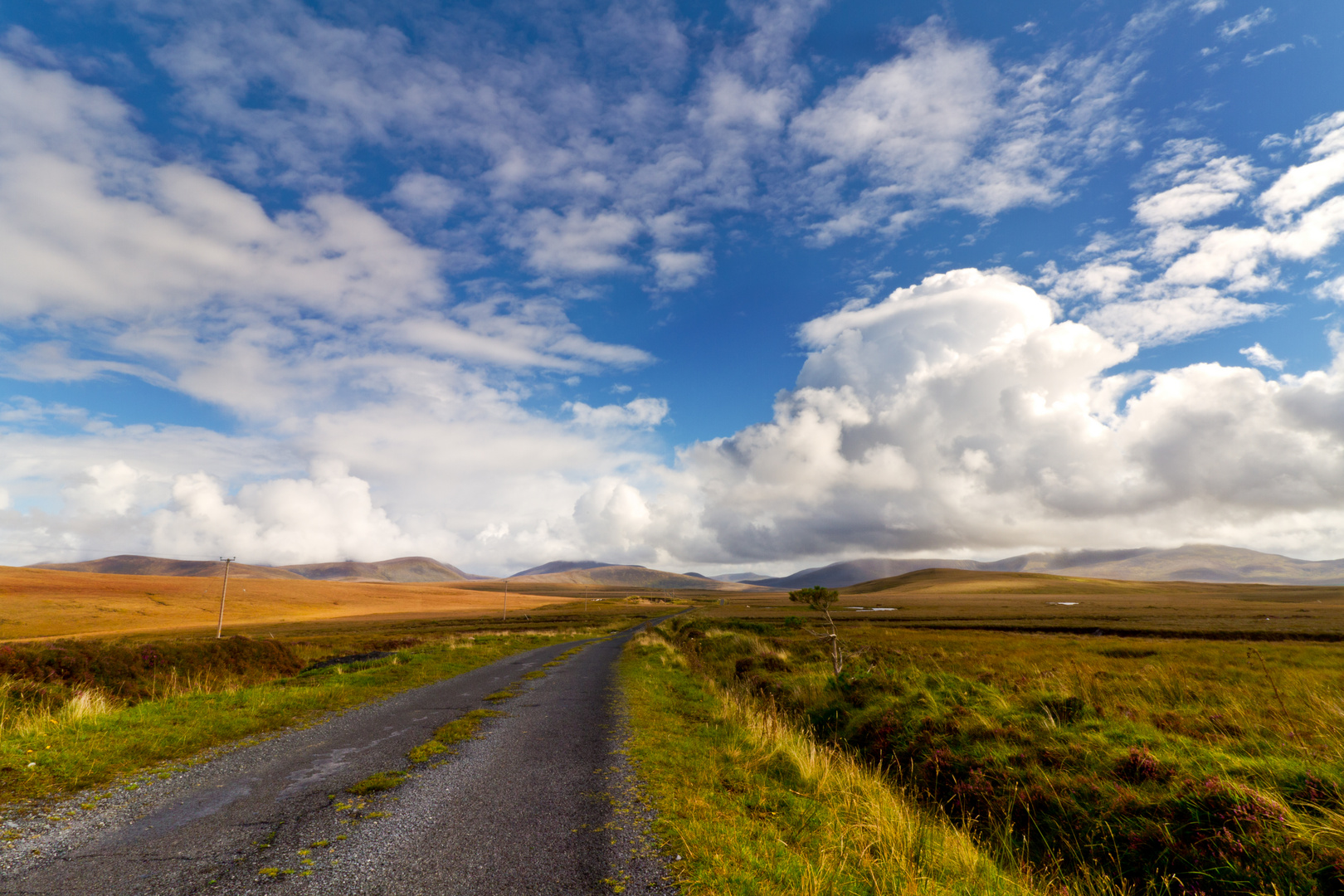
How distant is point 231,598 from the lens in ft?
400

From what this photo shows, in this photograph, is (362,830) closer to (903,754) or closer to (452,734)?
(452,734)

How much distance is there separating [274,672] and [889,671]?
26.6 metres

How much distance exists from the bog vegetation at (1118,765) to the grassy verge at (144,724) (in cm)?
1386

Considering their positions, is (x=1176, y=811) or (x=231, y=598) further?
(x=231, y=598)

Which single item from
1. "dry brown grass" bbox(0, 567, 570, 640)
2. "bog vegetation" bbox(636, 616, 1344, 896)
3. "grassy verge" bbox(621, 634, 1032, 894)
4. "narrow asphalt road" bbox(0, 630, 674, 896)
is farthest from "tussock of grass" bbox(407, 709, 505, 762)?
"dry brown grass" bbox(0, 567, 570, 640)

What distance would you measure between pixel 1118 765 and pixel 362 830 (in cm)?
1250

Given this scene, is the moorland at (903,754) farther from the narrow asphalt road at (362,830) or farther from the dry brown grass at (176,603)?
the dry brown grass at (176,603)

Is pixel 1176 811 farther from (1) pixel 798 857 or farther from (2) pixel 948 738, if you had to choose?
(1) pixel 798 857

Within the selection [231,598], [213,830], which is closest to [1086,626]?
[213,830]

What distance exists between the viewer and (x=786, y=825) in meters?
8.09

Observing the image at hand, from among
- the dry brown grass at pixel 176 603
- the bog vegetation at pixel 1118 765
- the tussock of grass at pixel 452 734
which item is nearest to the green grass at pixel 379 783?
the tussock of grass at pixel 452 734

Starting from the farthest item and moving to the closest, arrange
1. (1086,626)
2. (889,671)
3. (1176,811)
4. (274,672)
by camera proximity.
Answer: (1086,626)
(274,672)
(889,671)
(1176,811)

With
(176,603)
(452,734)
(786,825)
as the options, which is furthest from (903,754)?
(176,603)

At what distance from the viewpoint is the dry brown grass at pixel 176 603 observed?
78938 mm
